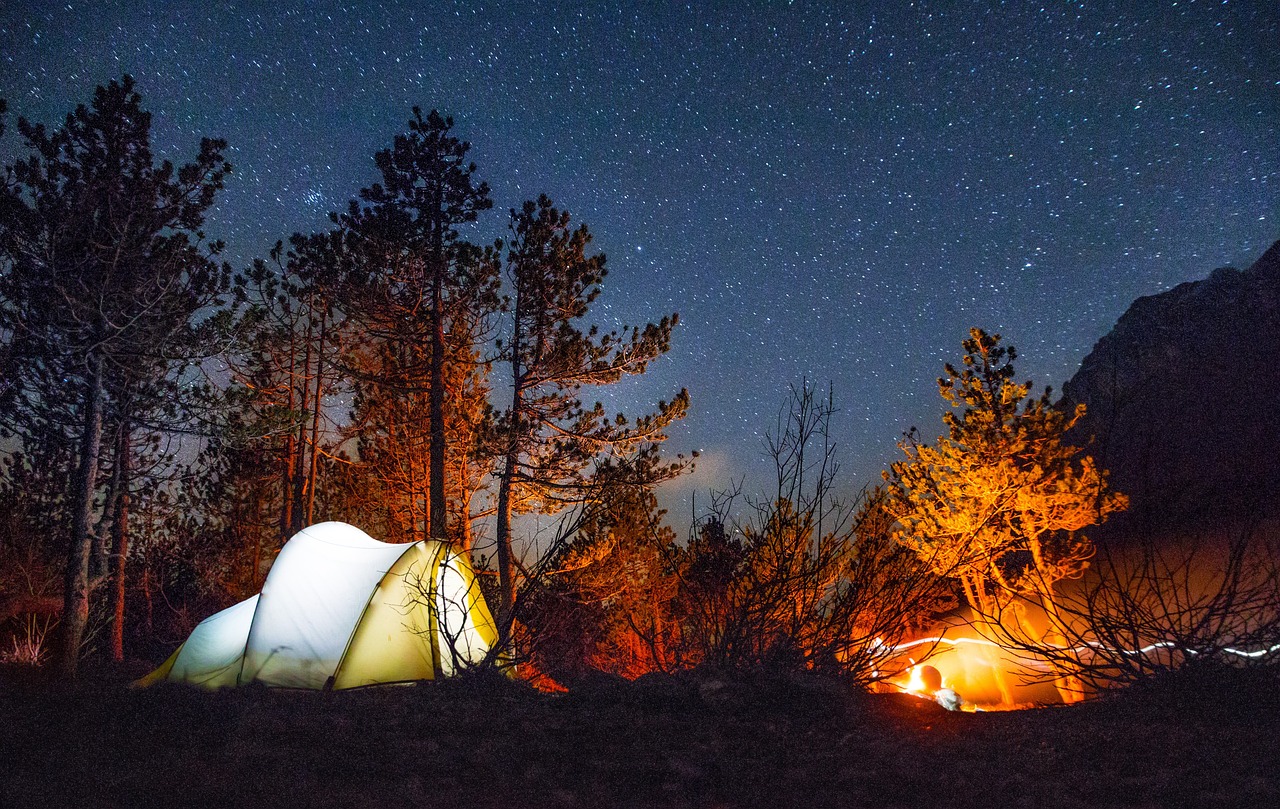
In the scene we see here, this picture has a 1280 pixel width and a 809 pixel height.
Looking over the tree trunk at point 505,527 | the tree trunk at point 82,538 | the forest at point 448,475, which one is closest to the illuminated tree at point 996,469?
the forest at point 448,475

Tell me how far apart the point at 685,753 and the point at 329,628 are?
20.1ft

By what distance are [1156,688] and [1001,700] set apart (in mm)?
20268

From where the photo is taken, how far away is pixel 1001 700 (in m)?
20.1

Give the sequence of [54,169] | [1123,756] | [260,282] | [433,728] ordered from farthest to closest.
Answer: [260,282] < [54,169] < [433,728] < [1123,756]

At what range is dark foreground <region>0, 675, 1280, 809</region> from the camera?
7.91ft

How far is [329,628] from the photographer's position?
766 cm

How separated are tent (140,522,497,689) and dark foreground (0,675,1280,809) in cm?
357

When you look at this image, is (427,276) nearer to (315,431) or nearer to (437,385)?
(437,385)

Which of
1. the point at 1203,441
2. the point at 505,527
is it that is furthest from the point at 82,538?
the point at 1203,441

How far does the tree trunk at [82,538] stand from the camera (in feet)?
29.0

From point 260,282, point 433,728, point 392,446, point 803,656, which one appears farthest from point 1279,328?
point 260,282

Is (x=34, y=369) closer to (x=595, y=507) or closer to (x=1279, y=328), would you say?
(x=595, y=507)

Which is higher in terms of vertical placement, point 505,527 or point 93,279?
point 93,279

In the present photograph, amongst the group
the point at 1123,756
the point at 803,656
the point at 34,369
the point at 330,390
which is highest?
the point at 330,390
